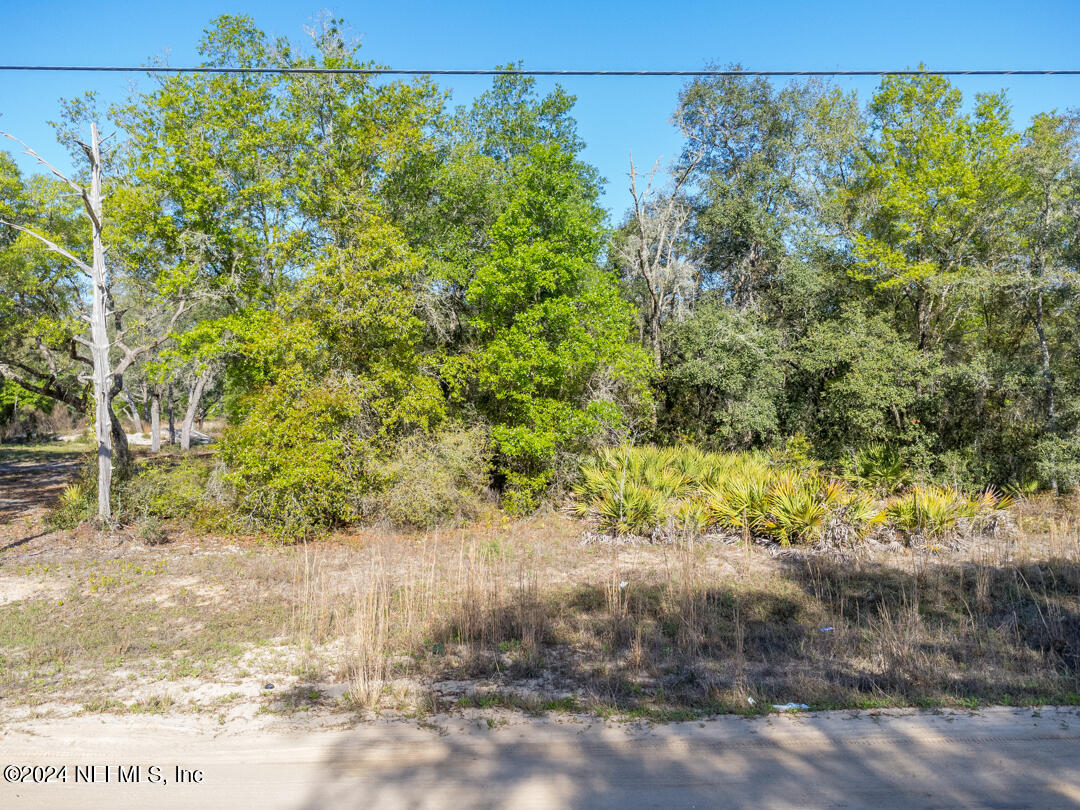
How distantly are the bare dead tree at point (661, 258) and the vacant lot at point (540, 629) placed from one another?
10538 mm

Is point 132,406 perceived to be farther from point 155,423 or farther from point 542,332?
point 542,332

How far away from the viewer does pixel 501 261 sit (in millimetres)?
14430

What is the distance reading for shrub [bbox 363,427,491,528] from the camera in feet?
42.3

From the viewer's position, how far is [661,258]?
22.2 m

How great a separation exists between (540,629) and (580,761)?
276 centimetres

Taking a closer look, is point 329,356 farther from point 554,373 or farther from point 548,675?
point 548,675

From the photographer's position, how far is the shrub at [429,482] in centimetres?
1288

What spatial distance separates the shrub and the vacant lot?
153 cm

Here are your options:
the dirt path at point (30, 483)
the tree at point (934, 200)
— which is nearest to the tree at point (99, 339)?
the dirt path at point (30, 483)

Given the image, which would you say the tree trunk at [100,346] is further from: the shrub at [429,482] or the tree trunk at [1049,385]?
the tree trunk at [1049,385]

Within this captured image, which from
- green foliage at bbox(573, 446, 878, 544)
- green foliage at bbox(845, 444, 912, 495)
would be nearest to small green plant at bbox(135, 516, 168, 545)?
green foliage at bbox(573, 446, 878, 544)

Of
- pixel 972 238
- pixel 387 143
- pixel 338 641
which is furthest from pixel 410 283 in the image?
pixel 972 238

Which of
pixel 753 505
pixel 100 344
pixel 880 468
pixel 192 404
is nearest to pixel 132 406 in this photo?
pixel 192 404

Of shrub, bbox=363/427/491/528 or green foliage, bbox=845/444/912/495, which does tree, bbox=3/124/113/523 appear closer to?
shrub, bbox=363/427/491/528
